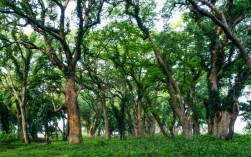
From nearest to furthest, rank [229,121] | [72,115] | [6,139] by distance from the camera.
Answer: [229,121]
[72,115]
[6,139]

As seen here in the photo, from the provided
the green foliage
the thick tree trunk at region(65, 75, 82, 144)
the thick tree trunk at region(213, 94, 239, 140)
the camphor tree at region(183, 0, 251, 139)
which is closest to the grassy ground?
the thick tree trunk at region(213, 94, 239, 140)

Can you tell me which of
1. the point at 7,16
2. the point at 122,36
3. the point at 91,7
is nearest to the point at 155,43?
the point at 122,36

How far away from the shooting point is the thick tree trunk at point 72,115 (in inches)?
979

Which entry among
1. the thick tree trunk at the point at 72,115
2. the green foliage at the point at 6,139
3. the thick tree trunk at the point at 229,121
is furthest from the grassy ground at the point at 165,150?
the green foliage at the point at 6,139

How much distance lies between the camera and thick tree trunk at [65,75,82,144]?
24.9 meters

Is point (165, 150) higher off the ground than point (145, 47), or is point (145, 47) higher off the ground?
point (145, 47)

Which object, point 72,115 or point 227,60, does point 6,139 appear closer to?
point 72,115

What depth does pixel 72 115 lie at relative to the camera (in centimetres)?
2514

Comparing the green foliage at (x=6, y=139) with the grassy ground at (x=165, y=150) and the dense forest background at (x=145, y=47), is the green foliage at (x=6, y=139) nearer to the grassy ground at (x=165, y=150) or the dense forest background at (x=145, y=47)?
the dense forest background at (x=145, y=47)

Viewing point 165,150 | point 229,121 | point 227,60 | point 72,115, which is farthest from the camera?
point 72,115

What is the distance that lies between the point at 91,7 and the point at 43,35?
531 centimetres

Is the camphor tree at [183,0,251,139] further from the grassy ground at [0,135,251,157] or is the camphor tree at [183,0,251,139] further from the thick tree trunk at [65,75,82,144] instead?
the thick tree trunk at [65,75,82,144]

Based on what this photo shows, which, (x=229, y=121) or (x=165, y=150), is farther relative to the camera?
(x=229, y=121)

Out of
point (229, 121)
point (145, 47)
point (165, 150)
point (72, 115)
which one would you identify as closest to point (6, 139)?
point (72, 115)
